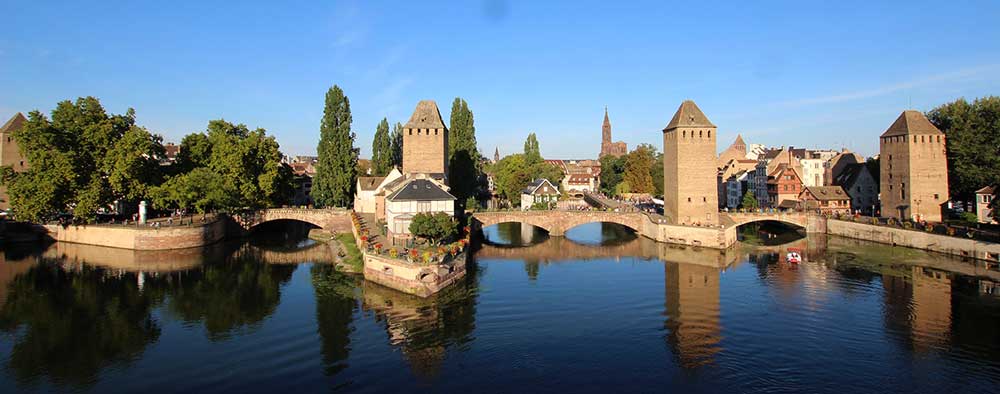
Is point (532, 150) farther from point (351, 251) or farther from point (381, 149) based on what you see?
point (351, 251)

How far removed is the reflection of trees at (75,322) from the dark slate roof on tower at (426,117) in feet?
67.8

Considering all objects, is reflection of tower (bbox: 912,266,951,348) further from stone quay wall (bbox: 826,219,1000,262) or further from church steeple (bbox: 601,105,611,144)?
church steeple (bbox: 601,105,611,144)

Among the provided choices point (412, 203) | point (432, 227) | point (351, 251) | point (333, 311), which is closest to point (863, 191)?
point (412, 203)

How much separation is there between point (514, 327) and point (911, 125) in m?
36.7

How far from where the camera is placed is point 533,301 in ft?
83.4

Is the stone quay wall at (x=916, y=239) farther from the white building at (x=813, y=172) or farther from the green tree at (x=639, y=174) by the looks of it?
the green tree at (x=639, y=174)

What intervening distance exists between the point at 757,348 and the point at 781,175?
143 ft

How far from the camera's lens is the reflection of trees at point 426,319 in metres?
18.7

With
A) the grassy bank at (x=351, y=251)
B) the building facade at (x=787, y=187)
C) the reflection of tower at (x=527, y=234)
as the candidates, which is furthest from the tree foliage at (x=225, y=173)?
the building facade at (x=787, y=187)

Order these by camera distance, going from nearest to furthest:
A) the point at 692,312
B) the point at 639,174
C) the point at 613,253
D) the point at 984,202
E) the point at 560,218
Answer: the point at 692,312 → the point at 613,253 → the point at 984,202 → the point at 560,218 → the point at 639,174

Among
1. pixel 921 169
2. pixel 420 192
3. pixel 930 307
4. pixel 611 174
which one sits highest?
pixel 611 174

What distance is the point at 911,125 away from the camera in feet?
142

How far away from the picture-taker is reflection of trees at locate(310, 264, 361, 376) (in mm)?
18297

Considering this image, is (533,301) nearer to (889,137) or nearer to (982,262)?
(982,262)
